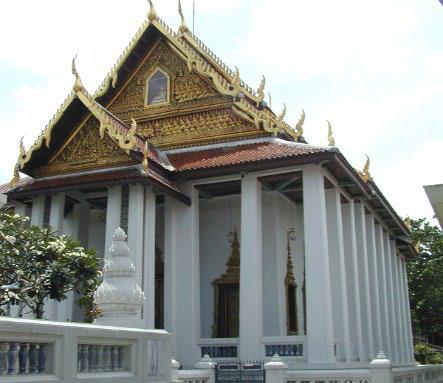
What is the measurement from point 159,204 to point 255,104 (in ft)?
11.4

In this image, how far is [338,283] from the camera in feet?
47.0

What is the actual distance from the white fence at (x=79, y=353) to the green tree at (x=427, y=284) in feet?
87.1

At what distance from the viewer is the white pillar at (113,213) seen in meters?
14.0

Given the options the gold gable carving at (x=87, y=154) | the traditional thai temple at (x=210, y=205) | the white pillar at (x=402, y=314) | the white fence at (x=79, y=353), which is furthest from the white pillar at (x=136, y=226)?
the white pillar at (x=402, y=314)

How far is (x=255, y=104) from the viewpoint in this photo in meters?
16.4

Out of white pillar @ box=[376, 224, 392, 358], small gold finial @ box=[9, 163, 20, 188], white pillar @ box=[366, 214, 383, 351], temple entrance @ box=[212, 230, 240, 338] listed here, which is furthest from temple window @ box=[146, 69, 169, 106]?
white pillar @ box=[376, 224, 392, 358]

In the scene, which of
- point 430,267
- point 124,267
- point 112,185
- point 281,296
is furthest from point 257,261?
point 430,267

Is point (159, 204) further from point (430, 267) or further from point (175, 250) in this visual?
point (430, 267)

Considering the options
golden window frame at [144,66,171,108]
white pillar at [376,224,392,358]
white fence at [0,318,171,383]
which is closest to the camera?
white fence at [0,318,171,383]

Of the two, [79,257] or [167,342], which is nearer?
[167,342]

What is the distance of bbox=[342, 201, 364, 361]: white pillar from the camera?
605 inches

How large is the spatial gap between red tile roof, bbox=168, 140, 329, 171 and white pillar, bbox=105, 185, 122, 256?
4.90 feet

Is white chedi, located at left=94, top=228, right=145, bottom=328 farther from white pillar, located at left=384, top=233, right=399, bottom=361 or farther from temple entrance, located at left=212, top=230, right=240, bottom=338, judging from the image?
white pillar, located at left=384, top=233, right=399, bottom=361

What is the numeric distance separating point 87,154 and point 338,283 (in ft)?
20.7
